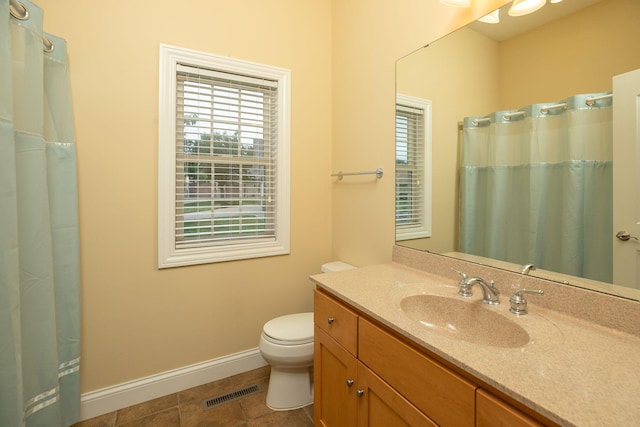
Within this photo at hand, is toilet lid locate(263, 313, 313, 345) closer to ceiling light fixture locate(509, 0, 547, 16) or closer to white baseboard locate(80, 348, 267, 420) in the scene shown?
white baseboard locate(80, 348, 267, 420)

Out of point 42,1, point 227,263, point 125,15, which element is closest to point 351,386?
point 227,263

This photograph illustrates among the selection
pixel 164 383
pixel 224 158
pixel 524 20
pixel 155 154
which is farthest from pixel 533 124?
pixel 164 383

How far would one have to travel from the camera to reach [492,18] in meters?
1.23

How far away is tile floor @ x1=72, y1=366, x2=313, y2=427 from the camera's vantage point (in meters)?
1.56

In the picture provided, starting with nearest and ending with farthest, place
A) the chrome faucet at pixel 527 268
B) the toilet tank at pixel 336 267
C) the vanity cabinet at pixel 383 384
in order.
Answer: the vanity cabinet at pixel 383 384 → the chrome faucet at pixel 527 268 → the toilet tank at pixel 336 267

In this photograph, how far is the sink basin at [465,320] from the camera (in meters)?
0.95

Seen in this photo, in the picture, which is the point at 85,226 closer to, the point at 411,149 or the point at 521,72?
the point at 411,149

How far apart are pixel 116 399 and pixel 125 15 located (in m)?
2.18

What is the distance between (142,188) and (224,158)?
521 millimetres

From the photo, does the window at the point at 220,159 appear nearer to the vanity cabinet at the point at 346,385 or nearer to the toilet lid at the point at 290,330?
the toilet lid at the point at 290,330

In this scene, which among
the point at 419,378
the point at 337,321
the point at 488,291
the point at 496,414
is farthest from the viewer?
the point at 337,321

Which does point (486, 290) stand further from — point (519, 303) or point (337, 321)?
point (337, 321)

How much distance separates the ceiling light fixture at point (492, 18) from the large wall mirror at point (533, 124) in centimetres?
2

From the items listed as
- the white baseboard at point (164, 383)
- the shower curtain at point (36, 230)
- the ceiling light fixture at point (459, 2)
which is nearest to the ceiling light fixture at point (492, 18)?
the ceiling light fixture at point (459, 2)
